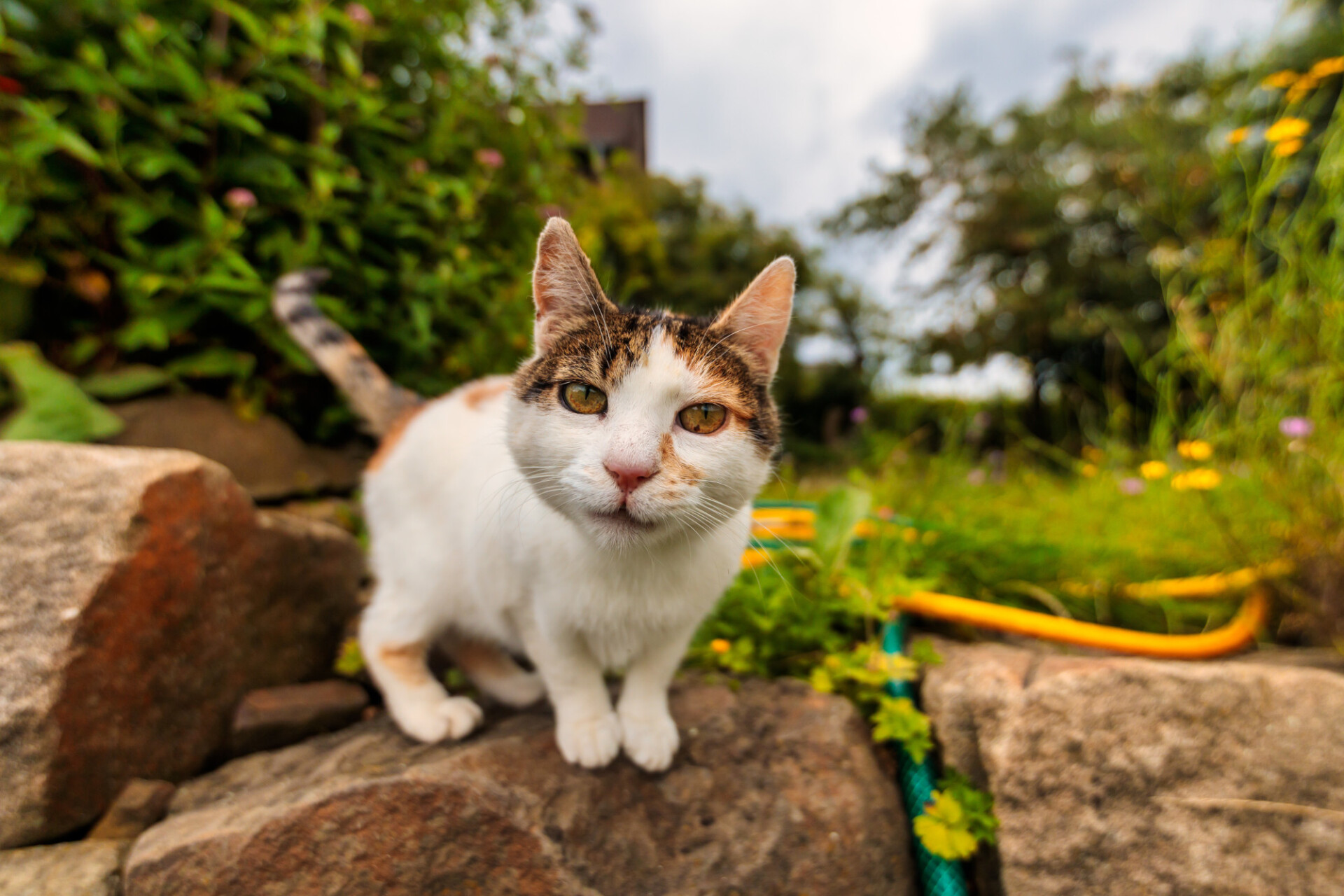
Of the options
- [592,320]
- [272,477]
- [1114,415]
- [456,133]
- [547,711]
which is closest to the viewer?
[592,320]

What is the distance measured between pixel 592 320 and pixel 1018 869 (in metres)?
1.59

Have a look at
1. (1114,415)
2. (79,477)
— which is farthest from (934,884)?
(1114,415)

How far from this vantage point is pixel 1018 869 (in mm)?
1396

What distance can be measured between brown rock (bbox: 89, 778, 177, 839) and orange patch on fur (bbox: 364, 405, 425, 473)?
92 centimetres

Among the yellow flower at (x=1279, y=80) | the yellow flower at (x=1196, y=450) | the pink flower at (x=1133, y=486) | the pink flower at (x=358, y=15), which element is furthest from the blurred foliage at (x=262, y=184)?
the pink flower at (x=1133, y=486)

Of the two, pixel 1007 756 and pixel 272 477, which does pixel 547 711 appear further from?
pixel 272 477

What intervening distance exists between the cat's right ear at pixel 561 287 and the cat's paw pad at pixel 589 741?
0.90 meters

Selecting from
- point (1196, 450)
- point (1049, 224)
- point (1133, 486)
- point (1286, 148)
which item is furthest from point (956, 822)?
point (1049, 224)

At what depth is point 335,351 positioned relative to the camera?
6.42 feet

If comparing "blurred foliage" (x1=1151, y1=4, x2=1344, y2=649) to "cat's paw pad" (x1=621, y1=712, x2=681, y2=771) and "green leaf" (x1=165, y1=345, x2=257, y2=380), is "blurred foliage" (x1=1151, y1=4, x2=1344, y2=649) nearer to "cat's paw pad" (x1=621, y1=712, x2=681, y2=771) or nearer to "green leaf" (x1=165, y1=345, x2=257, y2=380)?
"cat's paw pad" (x1=621, y1=712, x2=681, y2=771)

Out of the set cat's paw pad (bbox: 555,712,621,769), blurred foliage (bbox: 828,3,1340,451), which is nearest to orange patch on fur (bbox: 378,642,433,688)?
cat's paw pad (bbox: 555,712,621,769)

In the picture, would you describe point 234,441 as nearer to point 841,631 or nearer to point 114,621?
Result: point 114,621

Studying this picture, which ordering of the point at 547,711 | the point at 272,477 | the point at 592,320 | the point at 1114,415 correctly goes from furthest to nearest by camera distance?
the point at 1114,415 → the point at 272,477 → the point at 547,711 → the point at 592,320

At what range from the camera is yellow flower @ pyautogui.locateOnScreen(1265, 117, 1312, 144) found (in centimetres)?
196
